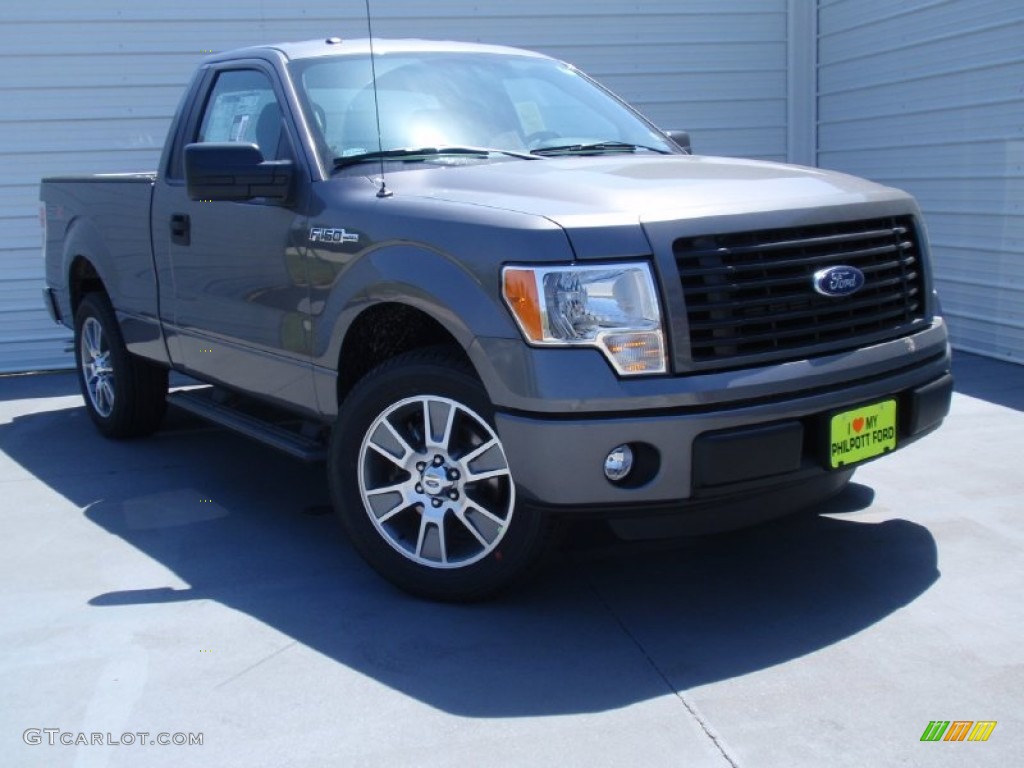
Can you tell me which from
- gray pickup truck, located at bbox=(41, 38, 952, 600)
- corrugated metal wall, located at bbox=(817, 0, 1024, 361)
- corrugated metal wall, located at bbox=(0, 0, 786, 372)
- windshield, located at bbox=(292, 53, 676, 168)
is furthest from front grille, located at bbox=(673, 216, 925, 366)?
corrugated metal wall, located at bbox=(0, 0, 786, 372)

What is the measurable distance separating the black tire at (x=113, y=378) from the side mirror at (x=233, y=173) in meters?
2.13

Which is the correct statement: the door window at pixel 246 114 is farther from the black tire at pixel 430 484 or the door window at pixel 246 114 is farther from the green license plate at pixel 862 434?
the green license plate at pixel 862 434

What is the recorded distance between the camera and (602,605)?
407cm

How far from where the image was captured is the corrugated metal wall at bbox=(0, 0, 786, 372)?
354 inches

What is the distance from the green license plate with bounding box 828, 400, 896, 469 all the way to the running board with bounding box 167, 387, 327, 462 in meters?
1.88

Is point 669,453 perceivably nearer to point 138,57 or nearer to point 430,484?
point 430,484

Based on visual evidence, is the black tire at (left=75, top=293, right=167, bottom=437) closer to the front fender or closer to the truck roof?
the truck roof

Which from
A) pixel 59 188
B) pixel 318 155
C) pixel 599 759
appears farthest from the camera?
pixel 59 188

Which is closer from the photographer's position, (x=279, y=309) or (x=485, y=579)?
(x=485, y=579)

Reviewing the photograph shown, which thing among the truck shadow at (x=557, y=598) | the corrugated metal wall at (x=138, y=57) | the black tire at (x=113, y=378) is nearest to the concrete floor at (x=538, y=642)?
the truck shadow at (x=557, y=598)

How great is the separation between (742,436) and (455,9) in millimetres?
6830

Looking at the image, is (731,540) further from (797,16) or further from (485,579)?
(797,16)

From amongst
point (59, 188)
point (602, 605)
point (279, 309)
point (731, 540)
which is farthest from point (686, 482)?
point (59, 188)

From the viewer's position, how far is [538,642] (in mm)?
3779
